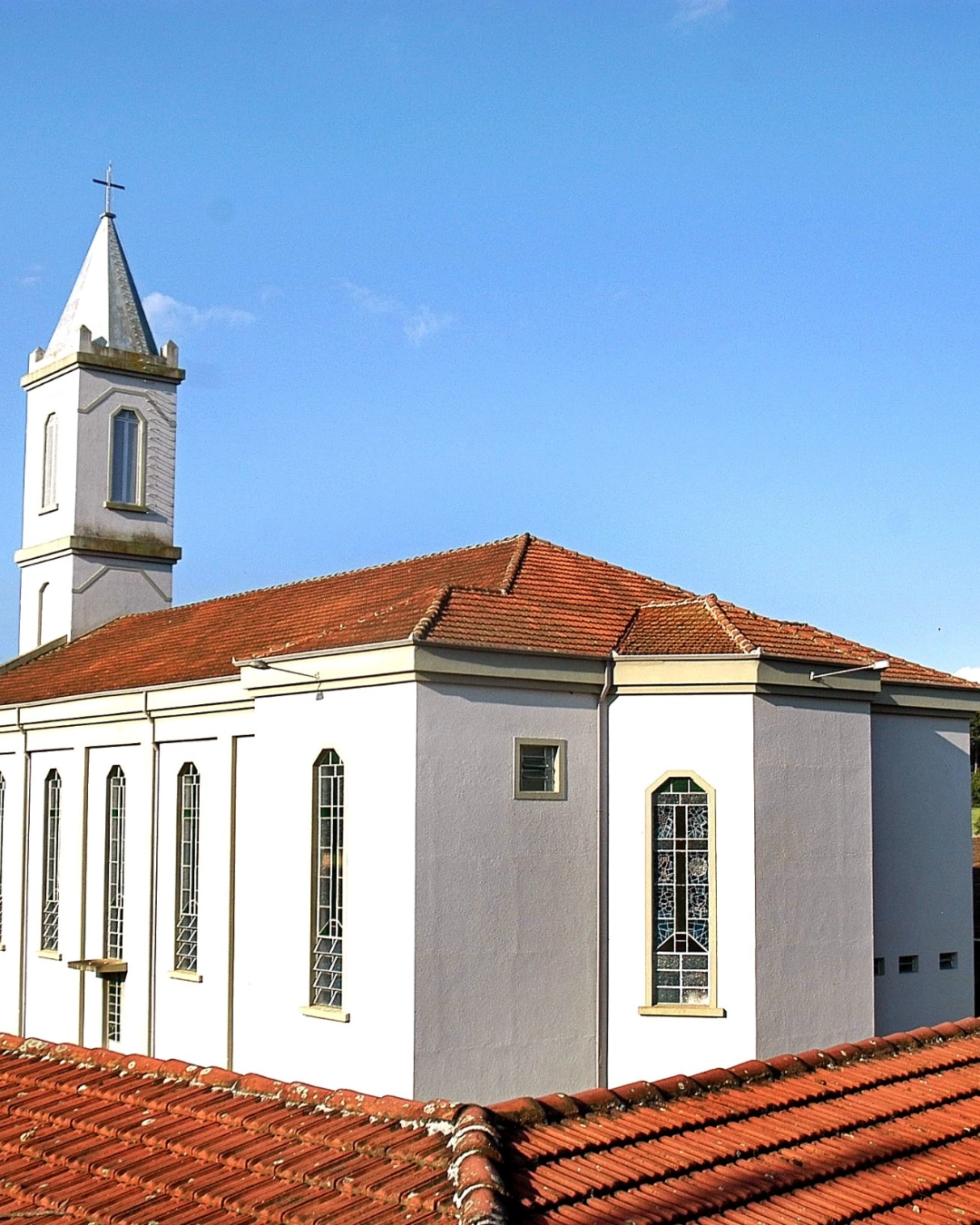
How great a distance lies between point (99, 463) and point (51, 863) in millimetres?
9845

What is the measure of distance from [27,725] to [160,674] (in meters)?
4.36

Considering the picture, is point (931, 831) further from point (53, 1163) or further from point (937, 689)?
point (53, 1163)

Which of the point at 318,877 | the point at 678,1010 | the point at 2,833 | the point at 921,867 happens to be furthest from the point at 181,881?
the point at 921,867

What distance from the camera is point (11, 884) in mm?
27734

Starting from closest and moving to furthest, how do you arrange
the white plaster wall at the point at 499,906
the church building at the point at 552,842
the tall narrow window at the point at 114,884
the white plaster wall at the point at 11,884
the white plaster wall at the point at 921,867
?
1. the white plaster wall at the point at 499,906
2. the church building at the point at 552,842
3. the white plaster wall at the point at 921,867
4. the tall narrow window at the point at 114,884
5. the white plaster wall at the point at 11,884

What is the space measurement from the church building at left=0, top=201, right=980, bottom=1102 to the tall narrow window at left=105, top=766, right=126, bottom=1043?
1.56m

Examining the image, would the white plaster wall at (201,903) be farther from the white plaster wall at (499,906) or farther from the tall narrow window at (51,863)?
the white plaster wall at (499,906)

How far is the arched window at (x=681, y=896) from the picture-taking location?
698 inches

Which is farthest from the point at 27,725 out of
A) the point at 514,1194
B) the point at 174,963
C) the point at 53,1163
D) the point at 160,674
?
the point at 514,1194

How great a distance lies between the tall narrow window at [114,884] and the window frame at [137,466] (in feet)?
30.3

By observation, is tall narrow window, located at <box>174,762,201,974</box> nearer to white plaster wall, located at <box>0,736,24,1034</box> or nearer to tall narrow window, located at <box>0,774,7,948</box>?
white plaster wall, located at <box>0,736,24,1034</box>

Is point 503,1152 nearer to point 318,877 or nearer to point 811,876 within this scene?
point 318,877

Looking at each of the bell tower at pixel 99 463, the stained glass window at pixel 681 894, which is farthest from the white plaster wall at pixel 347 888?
the bell tower at pixel 99 463

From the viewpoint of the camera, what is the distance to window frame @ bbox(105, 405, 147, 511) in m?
32.6
